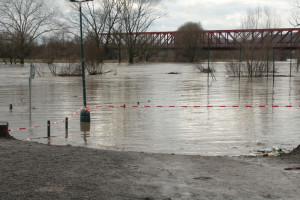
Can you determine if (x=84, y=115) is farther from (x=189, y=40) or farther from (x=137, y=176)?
(x=189, y=40)

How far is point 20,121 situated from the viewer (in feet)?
48.7

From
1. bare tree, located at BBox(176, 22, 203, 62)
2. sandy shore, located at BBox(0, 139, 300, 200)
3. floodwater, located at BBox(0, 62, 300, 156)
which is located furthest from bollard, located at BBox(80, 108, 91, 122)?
bare tree, located at BBox(176, 22, 203, 62)

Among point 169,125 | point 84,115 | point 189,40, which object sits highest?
point 189,40

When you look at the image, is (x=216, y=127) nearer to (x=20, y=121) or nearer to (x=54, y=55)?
(x=20, y=121)

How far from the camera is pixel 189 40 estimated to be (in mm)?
105000

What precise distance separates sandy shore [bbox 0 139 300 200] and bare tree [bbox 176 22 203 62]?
94732mm

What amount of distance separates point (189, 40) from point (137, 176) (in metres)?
99.6

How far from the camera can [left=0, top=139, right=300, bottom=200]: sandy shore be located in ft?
19.6

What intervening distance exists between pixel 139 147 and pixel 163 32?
118 meters

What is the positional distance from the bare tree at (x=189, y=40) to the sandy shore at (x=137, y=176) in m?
94.7

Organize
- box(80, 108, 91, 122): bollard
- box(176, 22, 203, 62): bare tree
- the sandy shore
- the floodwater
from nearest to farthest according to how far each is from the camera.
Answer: the sandy shore, the floodwater, box(80, 108, 91, 122): bollard, box(176, 22, 203, 62): bare tree

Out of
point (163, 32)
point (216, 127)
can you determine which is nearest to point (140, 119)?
point (216, 127)

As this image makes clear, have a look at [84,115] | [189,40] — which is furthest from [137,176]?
[189,40]

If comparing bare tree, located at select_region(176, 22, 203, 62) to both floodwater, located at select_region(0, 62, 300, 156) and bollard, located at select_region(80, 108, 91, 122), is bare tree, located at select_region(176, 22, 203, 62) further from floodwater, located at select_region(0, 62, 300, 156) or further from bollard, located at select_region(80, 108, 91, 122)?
bollard, located at select_region(80, 108, 91, 122)
